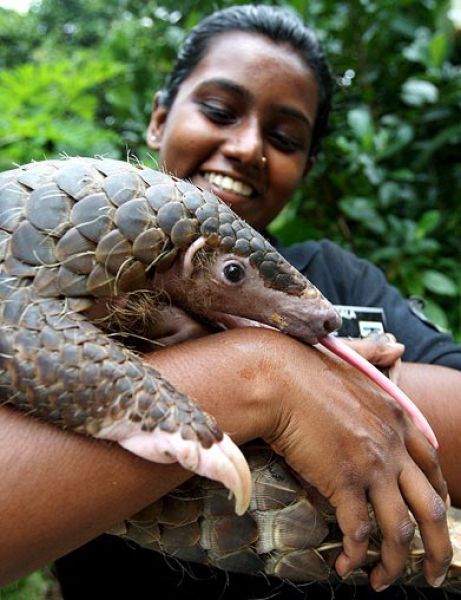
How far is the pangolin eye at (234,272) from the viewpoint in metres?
1.04

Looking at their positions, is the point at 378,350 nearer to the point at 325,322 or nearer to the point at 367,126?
the point at 325,322

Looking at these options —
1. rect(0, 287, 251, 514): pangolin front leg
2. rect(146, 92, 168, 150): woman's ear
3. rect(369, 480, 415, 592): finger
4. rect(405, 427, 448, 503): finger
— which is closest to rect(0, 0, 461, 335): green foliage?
rect(146, 92, 168, 150): woman's ear

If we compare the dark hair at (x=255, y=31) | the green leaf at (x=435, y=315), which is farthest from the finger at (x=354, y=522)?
the green leaf at (x=435, y=315)

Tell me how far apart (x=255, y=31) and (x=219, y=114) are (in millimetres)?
310

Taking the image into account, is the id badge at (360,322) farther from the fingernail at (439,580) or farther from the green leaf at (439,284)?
the green leaf at (439,284)

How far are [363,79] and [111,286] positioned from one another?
2.77 meters

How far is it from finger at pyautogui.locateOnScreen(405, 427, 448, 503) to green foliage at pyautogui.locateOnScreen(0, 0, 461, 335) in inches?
69.3

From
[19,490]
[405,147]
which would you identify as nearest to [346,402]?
[19,490]

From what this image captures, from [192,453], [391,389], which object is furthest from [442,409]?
[192,453]

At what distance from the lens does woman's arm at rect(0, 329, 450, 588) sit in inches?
31.4

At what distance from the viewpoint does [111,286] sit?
93 centimetres

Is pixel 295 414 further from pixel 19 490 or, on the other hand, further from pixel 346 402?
pixel 19 490

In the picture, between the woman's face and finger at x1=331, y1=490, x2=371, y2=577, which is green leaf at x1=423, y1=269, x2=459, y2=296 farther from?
finger at x1=331, y1=490, x2=371, y2=577

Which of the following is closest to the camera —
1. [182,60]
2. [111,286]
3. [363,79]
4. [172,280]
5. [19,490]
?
[19,490]
